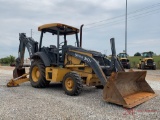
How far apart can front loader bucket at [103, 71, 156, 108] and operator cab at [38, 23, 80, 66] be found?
2.77m

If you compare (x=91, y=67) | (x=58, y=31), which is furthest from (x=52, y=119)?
(x=58, y=31)

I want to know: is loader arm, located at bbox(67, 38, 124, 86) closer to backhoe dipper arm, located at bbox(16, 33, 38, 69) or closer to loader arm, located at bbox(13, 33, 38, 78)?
backhoe dipper arm, located at bbox(16, 33, 38, 69)

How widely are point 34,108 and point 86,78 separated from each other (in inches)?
114

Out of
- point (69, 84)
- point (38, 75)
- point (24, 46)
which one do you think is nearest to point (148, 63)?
point (24, 46)

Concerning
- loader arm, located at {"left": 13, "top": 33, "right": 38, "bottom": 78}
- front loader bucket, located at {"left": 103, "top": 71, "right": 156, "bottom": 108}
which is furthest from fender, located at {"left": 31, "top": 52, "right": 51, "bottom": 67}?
front loader bucket, located at {"left": 103, "top": 71, "right": 156, "bottom": 108}

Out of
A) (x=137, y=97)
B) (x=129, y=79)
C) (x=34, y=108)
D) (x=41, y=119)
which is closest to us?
(x=41, y=119)

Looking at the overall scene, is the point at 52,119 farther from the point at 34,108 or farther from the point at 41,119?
the point at 34,108

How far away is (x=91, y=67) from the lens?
26.6ft

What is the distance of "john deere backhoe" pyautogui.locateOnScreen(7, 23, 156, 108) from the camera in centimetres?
709

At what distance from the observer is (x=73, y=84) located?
8062 millimetres

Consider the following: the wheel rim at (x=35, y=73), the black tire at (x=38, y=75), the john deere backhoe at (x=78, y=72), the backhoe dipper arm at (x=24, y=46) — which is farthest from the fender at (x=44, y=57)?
the backhoe dipper arm at (x=24, y=46)

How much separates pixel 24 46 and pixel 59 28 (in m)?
2.63

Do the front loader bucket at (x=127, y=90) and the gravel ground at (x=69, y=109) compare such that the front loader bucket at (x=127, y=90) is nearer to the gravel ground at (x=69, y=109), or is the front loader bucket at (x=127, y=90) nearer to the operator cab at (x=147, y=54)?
the gravel ground at (x=69, y=109)

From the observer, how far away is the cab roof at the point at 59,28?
9477 mm
